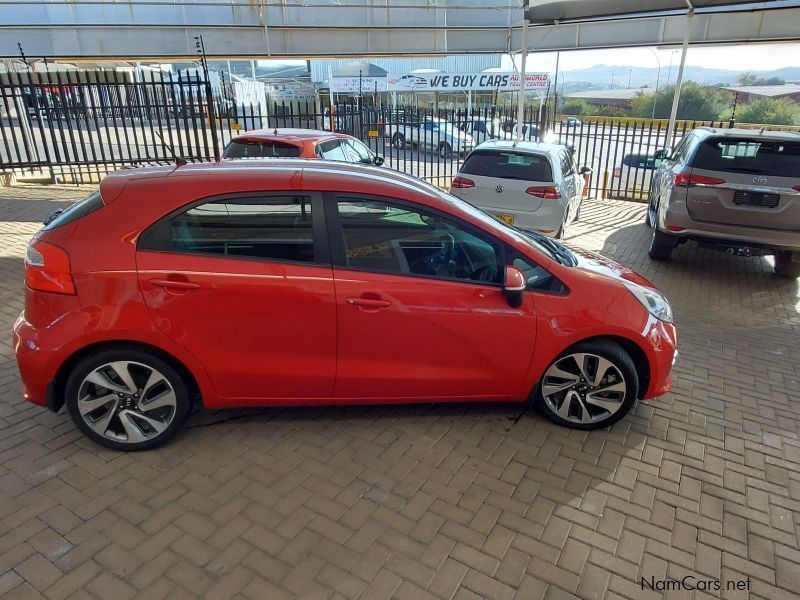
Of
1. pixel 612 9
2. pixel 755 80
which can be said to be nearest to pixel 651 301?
pixel 612 9

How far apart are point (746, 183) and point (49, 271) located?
704cm

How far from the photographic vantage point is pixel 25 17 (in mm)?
12250

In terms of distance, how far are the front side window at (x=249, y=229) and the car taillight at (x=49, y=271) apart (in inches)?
22.0

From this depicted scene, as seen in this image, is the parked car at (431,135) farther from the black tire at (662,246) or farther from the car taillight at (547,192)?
the black tire at (662,246)

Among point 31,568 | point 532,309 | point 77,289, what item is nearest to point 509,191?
point 532,309

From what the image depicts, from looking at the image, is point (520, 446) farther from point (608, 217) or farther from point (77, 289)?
point (608, 217)

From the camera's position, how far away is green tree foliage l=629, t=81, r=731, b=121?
1184 inches

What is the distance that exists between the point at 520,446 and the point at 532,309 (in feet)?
2.87

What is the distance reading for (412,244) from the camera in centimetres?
321

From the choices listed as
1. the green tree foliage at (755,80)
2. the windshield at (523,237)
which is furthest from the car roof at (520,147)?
the green tree foliage at (755,80)

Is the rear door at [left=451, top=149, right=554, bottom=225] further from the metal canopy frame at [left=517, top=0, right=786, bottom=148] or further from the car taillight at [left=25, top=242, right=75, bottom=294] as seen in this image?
the car taillight at [left=25, top=242, right=75, bottom=294]

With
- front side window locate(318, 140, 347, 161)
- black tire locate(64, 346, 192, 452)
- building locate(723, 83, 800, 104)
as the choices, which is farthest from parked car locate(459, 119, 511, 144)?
building locate(723, 83, 800, 104)

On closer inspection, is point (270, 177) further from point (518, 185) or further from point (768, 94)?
point (768, 94)

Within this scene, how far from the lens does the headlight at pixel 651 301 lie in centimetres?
345
